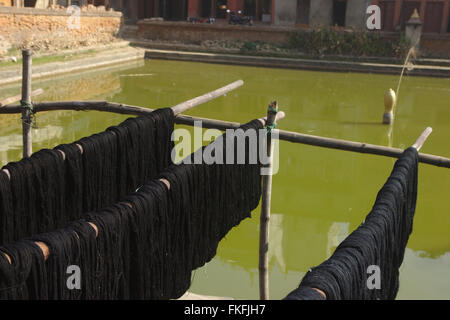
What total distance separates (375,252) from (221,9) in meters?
29.4

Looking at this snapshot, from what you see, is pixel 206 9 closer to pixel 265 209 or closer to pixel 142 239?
pixel 265 209

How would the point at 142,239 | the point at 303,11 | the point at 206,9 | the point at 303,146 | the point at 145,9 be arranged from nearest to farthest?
the point at 142,239
the point at 303,146
the point at 303,11
the point at 206,9
the point at 145,9

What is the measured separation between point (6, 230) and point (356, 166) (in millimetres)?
7302

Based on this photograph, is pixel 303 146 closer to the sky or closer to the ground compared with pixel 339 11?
closer to the ground

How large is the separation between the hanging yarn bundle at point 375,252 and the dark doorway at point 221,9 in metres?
27.8

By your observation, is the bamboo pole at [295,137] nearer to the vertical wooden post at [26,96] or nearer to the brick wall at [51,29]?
the vertical wooden post at [26,96]

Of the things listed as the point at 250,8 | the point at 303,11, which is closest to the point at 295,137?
the point at 303,11

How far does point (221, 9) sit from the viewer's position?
31.1 m

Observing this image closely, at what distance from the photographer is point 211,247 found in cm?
466

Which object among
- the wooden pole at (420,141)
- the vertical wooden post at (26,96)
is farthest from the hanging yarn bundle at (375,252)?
the vertical wooden post at (26,96)

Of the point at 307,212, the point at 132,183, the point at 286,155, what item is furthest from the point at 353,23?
the point at 132,183

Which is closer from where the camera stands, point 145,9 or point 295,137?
point 295,137

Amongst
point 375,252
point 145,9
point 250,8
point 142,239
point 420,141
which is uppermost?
point 250,8
